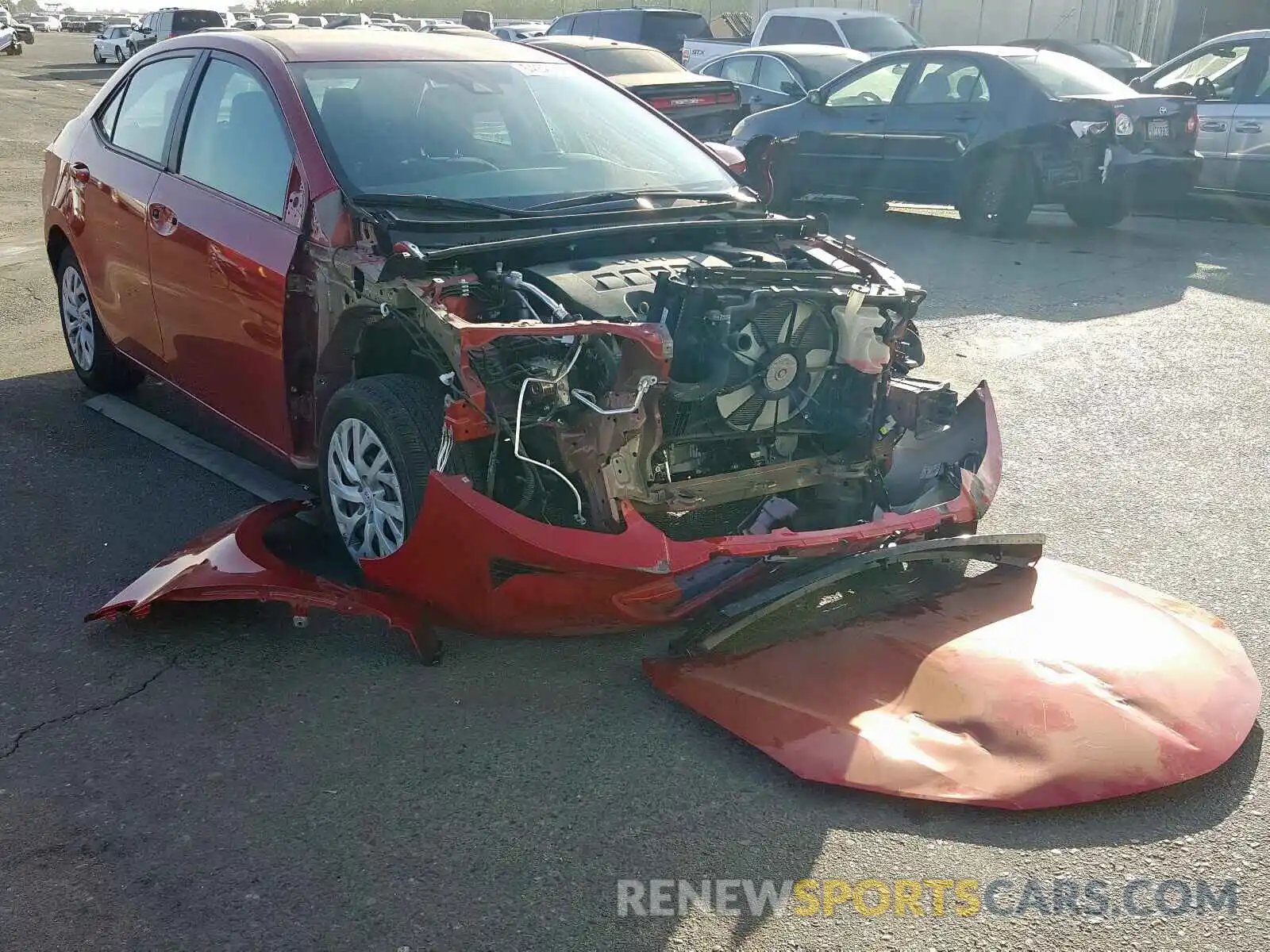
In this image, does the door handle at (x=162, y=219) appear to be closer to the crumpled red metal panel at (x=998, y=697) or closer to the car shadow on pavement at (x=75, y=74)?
the crumpled red metal panel at (x=998, y=697)

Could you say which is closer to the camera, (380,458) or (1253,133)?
(380,458)

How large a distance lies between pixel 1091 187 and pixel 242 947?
34.1 feet

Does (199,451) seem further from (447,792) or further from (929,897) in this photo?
(929,897)

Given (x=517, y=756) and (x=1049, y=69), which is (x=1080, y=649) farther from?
(x=1049, y=69)

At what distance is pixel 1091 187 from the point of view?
11148 mm

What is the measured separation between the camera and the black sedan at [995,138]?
11062mm

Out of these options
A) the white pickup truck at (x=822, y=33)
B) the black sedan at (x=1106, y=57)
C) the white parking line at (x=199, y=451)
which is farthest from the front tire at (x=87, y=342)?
the white pickup truck at (x=822, y=33)

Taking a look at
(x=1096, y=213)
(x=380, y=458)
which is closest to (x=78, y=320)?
(x=380, y=458)

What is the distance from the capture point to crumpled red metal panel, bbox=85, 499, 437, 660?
3.89 meters

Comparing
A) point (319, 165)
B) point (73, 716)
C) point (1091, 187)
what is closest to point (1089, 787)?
point (73, 716)

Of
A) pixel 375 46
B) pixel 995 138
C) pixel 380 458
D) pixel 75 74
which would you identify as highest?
pixel 375 46

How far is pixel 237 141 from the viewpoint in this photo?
4.98m

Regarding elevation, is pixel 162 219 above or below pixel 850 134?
above

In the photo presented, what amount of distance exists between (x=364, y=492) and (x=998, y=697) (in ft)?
6.94
